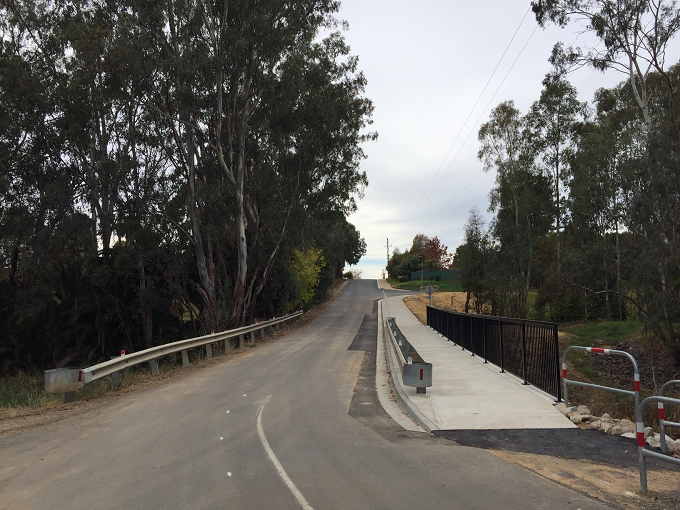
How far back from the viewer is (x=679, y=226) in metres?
23.6

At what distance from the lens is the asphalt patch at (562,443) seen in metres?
6.22

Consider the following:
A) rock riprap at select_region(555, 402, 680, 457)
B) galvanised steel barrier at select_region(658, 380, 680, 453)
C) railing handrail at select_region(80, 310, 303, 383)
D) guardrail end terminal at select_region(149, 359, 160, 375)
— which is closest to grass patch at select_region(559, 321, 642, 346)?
railing handrail at select_region(80, 310, 303, 383)

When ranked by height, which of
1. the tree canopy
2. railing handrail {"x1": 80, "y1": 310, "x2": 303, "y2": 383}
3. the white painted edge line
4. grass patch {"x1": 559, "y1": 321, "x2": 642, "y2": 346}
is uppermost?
the tree canopy

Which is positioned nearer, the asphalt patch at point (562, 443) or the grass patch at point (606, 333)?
the asphalt patch at point (562, 443)

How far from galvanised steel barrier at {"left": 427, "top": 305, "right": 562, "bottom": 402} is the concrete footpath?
10.1 inches

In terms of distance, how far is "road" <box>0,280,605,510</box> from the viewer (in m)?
5.05

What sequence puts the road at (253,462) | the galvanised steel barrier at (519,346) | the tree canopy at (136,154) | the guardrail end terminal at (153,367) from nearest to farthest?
the road at (253,462) < the galvanised steel barrier at (519,346) < the guardrail end terminal at (153,367) < the tree canopy at (136,154)

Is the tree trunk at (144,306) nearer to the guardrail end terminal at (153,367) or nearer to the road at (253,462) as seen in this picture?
the guardrail end terminal at (153,367)

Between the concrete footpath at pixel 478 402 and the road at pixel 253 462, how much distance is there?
0.78m

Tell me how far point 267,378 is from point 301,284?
98.7 feet

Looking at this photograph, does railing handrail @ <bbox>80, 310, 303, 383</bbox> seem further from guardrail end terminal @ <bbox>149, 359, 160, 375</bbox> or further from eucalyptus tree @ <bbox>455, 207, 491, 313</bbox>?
eucalyptus tree @ <bbox>455, 207, 491, 313</bbox>

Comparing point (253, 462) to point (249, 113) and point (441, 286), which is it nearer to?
point (249, 113)

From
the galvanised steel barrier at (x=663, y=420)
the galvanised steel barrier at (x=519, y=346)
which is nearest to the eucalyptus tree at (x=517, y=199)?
the galvanised steel barrier at (x=519, y=346)

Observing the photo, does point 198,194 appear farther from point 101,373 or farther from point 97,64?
point 101,373
